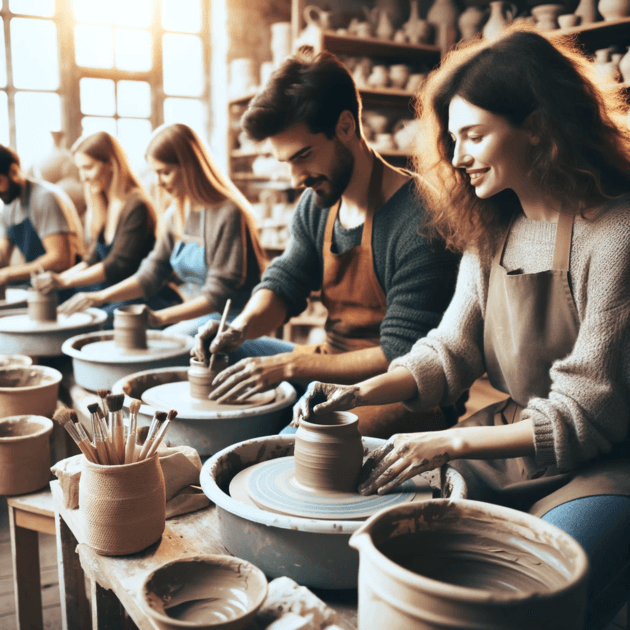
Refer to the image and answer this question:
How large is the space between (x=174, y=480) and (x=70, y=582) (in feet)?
1.53

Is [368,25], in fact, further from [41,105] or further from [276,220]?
[41,105]

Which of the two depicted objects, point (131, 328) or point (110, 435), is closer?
point (110, 435)

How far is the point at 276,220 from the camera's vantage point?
5242 mm

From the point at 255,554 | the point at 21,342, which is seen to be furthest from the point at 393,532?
the point at 21,342

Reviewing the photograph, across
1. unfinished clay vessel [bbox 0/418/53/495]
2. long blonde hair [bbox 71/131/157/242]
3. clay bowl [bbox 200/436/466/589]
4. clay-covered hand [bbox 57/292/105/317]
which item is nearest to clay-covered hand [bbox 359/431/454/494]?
clay bowl [bbox 200/436/466/589]

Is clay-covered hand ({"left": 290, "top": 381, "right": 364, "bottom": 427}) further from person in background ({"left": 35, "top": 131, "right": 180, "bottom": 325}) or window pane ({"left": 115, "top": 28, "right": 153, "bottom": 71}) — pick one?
window pane ({"left": 115, "top": 28, "right": 153, "bottom": 71})

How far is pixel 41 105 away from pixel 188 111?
4.18 ft

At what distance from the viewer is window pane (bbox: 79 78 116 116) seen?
225 inches

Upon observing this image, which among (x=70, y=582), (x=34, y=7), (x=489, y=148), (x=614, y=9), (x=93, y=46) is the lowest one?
(x=70, y=582)

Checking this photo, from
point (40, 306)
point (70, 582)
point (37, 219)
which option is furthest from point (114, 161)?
point (70, 582)

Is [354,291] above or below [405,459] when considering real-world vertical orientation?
above

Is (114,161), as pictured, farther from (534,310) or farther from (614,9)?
(614,9)

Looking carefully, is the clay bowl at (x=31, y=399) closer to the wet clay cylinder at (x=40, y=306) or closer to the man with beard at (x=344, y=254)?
the man with beard at (x=344, y=254)

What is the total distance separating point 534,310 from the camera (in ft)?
4.54
